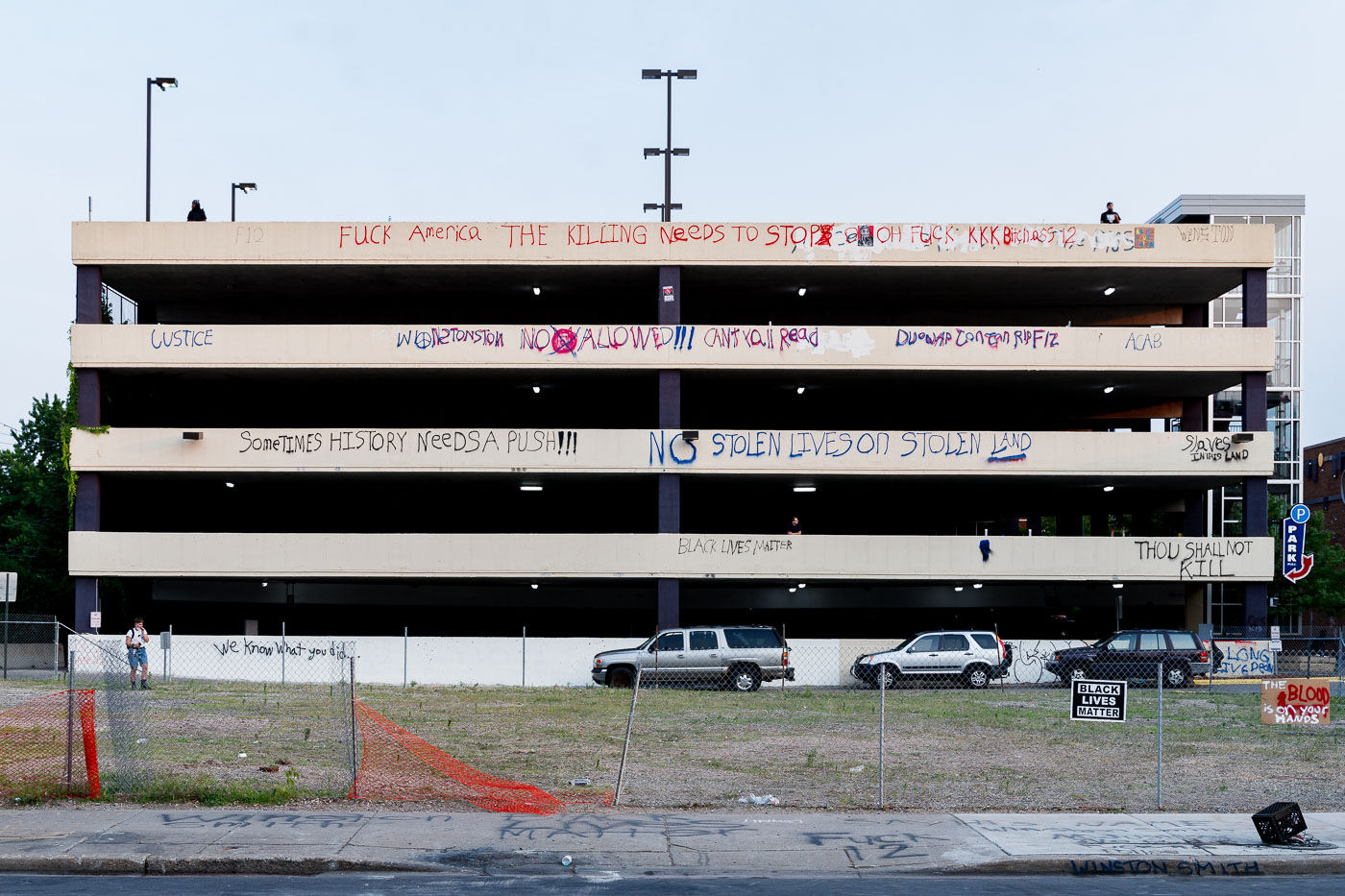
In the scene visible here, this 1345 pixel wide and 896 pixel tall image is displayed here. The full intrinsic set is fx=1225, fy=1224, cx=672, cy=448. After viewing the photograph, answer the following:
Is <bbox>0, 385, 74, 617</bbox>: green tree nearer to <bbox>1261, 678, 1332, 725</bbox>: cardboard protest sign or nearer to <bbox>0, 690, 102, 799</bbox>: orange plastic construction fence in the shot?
<bbox>0, 690, 102, 799</bbox>: orange plastic construction fence

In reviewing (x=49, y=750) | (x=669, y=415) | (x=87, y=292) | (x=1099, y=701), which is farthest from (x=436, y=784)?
(x=87, y=292)

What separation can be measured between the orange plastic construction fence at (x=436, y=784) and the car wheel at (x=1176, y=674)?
21.8 m

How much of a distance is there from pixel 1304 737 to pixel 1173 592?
21869mm

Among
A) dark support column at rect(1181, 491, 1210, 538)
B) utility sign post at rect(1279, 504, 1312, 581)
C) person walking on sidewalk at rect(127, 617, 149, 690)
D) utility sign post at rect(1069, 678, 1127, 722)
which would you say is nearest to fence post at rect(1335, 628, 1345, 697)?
utility sign post at rect(1279, 504, 1312, 581)

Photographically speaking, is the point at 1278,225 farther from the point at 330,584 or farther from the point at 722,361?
the point at 330,584

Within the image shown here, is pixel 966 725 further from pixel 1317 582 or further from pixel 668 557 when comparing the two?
pixel 1317 582

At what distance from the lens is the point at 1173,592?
42.4m

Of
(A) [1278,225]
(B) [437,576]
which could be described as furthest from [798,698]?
(A) [1278,225]

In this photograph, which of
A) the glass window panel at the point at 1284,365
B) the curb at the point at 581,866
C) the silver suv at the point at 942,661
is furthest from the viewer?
the glass window panel at the point at 1284,365

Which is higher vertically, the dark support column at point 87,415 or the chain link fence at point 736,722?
the dark support column at point 87,415

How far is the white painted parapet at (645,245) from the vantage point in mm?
37125

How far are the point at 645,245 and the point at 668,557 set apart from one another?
952cm

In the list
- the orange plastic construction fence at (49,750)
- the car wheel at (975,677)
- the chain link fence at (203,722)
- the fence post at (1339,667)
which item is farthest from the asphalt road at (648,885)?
the car wheel at (975,677)

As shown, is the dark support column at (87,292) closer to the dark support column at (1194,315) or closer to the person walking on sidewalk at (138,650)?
the person walking on sidewalk at (138,650)
